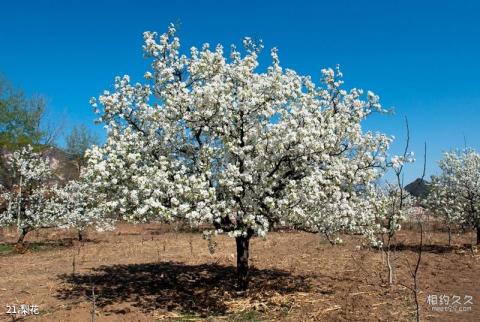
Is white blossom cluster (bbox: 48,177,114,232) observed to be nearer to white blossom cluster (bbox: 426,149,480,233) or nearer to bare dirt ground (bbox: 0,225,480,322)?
bare dirt ground (bbox: 0,225,480,322)

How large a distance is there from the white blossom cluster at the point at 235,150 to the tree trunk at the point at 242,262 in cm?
159

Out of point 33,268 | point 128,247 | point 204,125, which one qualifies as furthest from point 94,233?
point 204,125

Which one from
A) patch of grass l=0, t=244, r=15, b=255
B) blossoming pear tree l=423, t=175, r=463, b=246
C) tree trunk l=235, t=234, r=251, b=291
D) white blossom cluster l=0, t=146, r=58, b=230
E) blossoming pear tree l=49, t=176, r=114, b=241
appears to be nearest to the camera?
tree trunk l=235, t=234, r=251, b=291

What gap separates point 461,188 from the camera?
24969 millimetres

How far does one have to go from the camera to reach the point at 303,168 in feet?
42.7

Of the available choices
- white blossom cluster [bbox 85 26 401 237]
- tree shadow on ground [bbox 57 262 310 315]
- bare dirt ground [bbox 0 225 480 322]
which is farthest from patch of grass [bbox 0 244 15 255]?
white blossom cluster [bbox 85 26 401 237]

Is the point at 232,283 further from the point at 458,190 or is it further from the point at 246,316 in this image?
the point at 458,190

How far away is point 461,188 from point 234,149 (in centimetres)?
1793

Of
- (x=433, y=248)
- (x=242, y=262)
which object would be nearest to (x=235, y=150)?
(x=242, y=262)

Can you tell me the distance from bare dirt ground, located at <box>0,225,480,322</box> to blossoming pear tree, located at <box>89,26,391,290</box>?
2.38 metres

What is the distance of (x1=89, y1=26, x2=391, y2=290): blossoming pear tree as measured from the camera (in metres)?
12.1

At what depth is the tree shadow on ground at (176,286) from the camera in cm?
1441

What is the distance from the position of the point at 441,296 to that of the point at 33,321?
12.6m

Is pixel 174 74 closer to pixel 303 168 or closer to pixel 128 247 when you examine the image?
pixel 303 168
